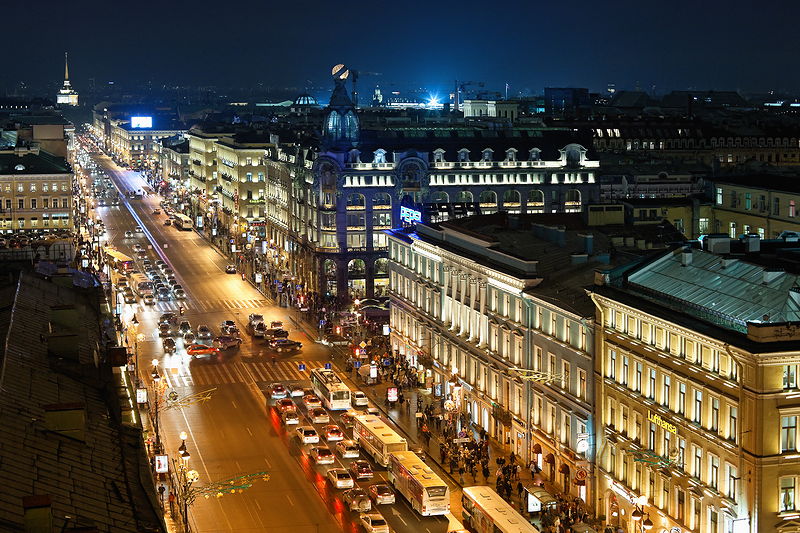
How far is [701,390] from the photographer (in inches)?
2388

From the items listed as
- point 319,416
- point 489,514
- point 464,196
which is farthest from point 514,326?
point 464,196

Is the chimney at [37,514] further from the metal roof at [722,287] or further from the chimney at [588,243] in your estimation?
the chimney at [588,243]

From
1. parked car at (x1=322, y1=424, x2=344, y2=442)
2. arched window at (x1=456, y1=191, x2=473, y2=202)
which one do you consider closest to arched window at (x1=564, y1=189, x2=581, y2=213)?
arched window at (x1=456, y1=191, x2=473, y2=202)

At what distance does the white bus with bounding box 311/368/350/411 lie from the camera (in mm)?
93125

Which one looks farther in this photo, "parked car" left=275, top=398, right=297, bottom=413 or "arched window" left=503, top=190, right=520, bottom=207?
"arched window" left=503, top=190, right=520, bottom=207

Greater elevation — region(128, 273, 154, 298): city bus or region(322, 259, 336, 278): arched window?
region(322, 259, 336, 278): arched window

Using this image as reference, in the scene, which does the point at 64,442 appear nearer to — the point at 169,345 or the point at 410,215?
the point at 169,345

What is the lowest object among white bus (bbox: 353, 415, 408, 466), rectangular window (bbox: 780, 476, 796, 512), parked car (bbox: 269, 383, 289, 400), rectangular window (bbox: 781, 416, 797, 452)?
parked car (bbox: 269, 383, 289, 400)

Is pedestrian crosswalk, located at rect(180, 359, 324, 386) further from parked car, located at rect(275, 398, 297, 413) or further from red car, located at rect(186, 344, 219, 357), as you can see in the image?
parked car, located at rect(275, 398, 297, 413)

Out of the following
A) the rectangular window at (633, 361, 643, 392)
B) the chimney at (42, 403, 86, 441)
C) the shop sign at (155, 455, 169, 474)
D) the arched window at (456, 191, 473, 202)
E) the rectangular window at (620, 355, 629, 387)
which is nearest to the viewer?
the chimney at (42, 403, 86, 441)

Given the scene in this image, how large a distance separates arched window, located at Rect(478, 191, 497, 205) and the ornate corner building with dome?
0.36ft

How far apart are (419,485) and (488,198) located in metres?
81.1

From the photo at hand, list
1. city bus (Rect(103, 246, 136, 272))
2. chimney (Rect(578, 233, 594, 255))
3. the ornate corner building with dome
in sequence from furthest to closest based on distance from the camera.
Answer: city bus (Rect(103, 246, 136, 272)) < the ornate corner building with dome < chimney (Rect(578, 233, 594, 255))

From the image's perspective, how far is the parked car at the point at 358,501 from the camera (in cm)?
7062
